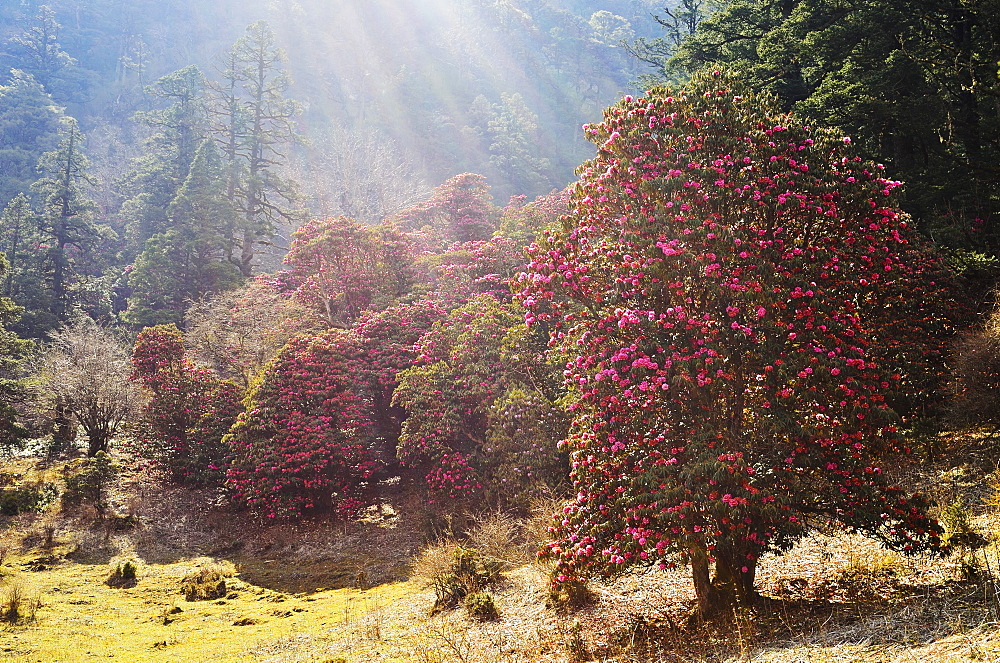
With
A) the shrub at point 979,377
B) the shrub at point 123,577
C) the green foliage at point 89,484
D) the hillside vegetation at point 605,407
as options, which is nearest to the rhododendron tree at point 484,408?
the hillside vegetation at point 605,407

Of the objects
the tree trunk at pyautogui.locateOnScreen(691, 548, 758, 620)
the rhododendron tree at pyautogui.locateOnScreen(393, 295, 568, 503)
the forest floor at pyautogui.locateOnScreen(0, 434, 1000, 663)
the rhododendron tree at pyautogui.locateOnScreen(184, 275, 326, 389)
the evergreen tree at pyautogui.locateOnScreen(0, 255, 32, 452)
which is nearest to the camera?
the forest floor at pyautogui.locateOnScreen(0, 434, 1000, 663)

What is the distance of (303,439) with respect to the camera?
50.6 ft

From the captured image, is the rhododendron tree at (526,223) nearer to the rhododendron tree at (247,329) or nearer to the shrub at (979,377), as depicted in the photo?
the rhododendron tree at (247,329)

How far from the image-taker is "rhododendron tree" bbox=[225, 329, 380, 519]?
1527 cm

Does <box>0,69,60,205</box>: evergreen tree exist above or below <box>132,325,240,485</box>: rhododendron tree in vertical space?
above

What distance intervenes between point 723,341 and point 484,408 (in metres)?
8.51

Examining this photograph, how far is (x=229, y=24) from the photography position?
86.2 meters

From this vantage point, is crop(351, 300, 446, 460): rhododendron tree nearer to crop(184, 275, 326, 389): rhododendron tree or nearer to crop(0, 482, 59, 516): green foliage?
crop(184, 275, 326, 389): rhododendron tree

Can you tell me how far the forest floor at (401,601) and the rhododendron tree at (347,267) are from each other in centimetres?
761

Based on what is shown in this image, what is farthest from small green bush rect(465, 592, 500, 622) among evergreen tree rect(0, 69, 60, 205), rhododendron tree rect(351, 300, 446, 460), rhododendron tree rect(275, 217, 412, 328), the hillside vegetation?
evergreen tree rect(0, 69, 60, 205)

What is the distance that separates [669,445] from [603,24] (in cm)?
8890

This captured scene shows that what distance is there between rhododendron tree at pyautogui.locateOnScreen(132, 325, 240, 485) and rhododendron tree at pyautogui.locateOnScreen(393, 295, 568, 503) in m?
6.40

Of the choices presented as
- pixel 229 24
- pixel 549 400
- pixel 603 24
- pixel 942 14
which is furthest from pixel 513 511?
pixel 229 24

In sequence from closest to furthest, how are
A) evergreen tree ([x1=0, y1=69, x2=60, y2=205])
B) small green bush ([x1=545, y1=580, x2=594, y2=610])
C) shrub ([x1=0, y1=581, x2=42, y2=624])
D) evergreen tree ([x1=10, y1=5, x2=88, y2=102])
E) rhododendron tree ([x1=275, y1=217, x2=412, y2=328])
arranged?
small green bush ([x1=545, y1=580, x2=594, y2=610]), shrub ([x1=0, y1=581, x2=42, y2=624]), rhododendron tree ([x1=275, y1=217, x2=412, y2=328]), evergreen tree ([x1=0, y1=69, x2=60, y2=205]), evergreen tree ([x1=10, y1=5, x2=88, y2=102])
